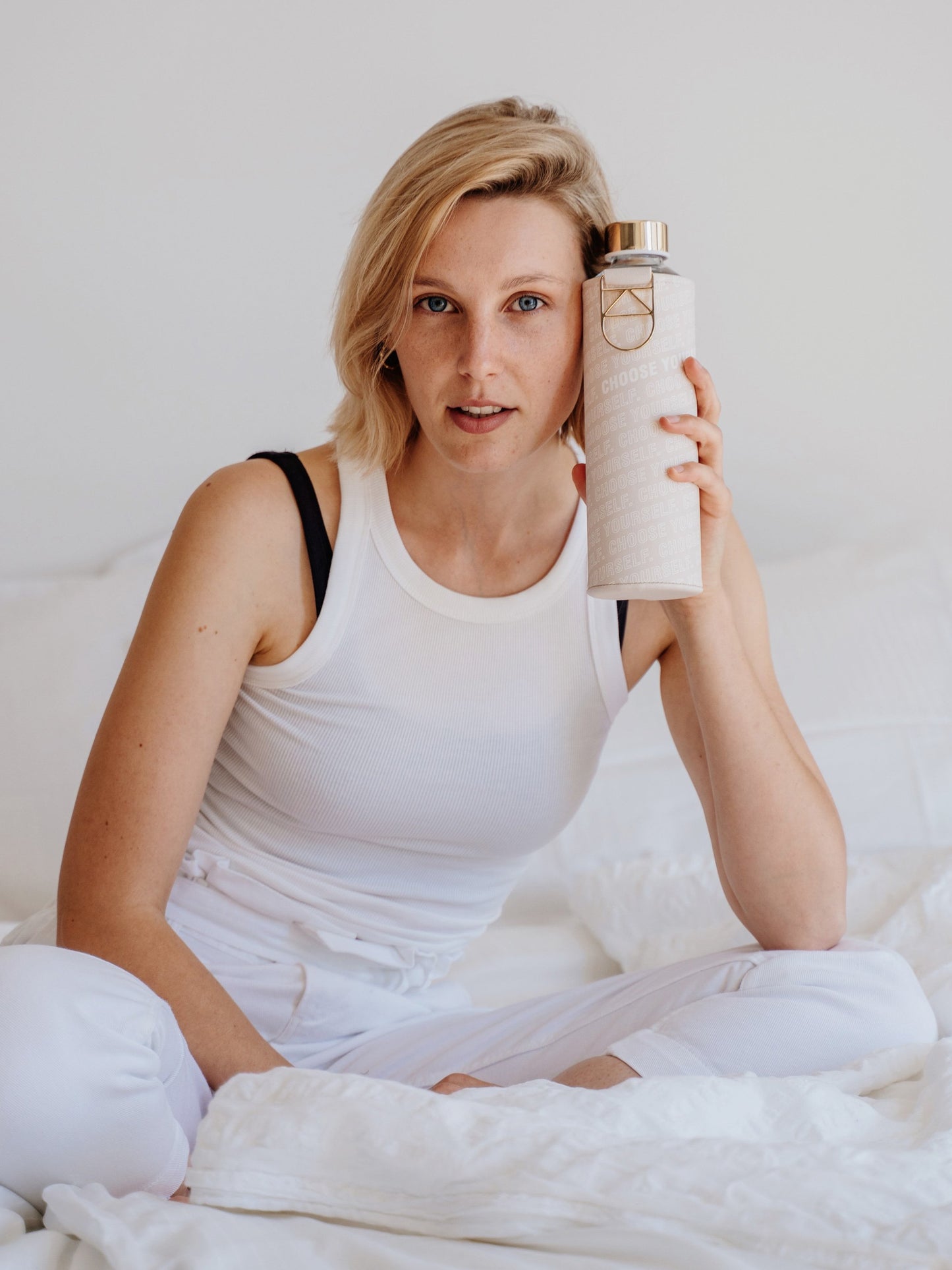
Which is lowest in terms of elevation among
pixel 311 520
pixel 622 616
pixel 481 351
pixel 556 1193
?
pixel 556 1193

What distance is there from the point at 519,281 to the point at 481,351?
0.07m

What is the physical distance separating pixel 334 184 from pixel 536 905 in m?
1.17

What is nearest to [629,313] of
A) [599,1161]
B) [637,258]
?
[637,258]

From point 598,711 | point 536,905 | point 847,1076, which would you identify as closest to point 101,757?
point 598,711

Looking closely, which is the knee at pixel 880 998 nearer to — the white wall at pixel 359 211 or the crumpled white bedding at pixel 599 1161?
the crumpled white bedding at pixel 599 1161

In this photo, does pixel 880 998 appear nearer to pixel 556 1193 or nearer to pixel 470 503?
pixel 556 1193

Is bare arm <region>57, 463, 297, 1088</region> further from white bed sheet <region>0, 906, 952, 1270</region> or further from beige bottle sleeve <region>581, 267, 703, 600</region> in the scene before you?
beige bottle sleeve <region>581, 267, 703, 600</region>

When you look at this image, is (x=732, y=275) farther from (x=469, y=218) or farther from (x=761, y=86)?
(x=469, y=218)

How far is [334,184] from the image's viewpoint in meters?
2.03

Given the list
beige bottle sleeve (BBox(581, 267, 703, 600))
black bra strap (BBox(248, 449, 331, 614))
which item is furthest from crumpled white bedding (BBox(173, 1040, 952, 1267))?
black bra strap (BBox(248, 449, 331, 614))

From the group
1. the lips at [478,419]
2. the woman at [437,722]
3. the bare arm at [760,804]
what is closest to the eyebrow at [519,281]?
the woman at [437,722]

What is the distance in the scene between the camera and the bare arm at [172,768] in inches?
40.1

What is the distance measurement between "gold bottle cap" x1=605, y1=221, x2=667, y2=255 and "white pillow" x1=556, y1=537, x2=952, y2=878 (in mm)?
753

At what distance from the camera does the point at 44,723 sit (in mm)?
1622
